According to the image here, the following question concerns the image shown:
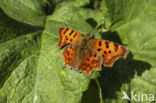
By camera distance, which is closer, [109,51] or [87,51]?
[109,51]

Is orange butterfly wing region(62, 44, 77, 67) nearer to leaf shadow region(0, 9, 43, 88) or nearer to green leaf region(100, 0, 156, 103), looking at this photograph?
leaf shadow region(0, 9, 43, 88)

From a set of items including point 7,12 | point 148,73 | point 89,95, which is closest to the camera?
point 7,12

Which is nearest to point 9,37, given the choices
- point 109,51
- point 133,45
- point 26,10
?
point 26,10

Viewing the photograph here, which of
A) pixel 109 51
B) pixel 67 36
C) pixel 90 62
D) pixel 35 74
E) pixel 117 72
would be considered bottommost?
pixel 117 72

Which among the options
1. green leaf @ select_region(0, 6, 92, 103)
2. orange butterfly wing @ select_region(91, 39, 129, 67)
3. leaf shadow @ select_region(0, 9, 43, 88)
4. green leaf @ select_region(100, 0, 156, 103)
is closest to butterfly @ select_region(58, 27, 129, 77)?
orange butterfly wing @ select_region(91, 39, 129, 67)

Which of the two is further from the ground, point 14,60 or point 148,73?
point 14,60

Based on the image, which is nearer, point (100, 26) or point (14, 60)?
point (14, 60)

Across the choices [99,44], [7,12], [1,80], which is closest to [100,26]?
[99,44]

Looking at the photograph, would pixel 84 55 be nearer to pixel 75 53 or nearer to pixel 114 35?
pixel 75 53

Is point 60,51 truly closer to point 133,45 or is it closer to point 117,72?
point 117,72
